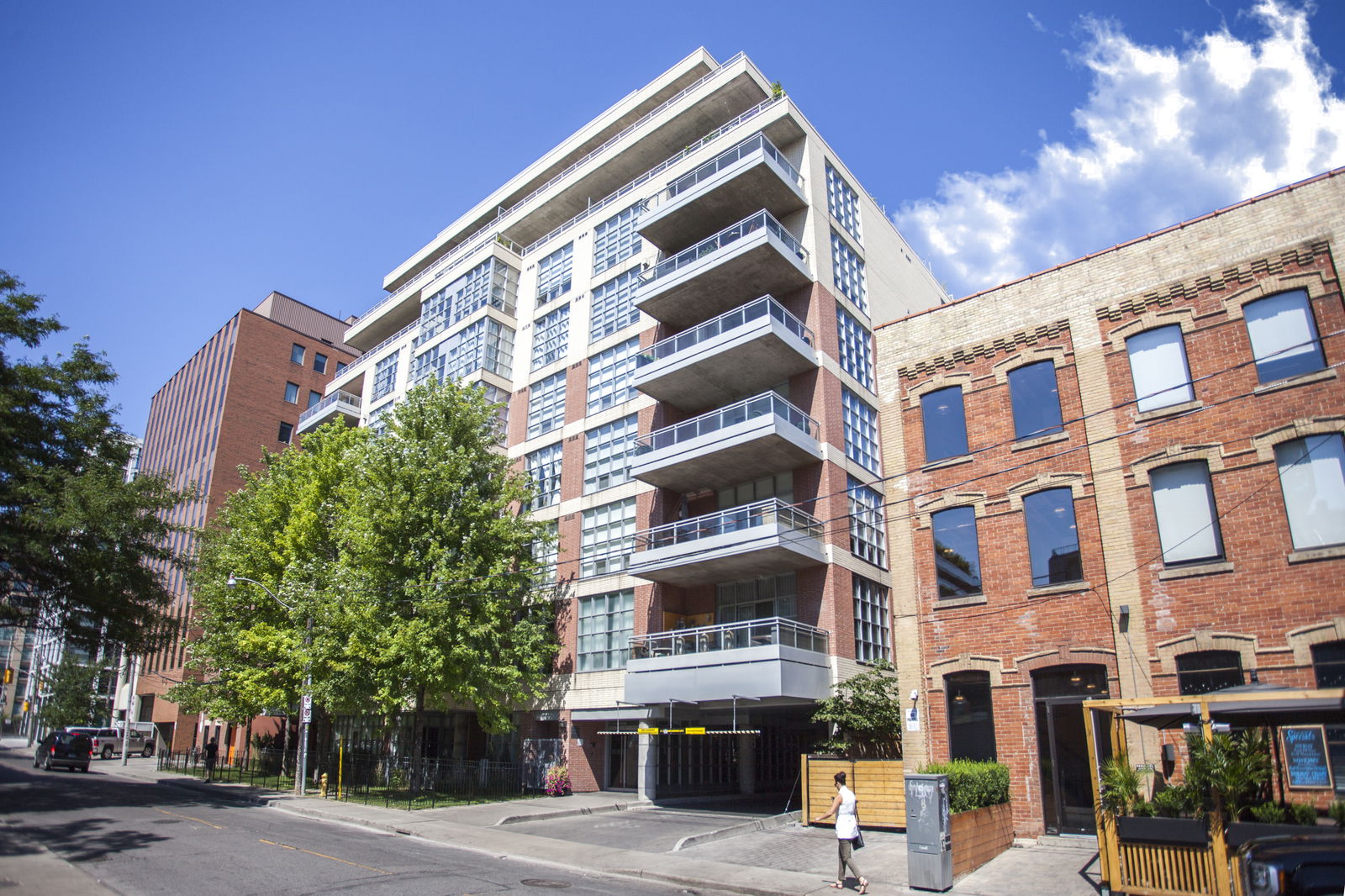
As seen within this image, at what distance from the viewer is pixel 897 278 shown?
3775cm

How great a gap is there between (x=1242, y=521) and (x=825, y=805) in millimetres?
11435

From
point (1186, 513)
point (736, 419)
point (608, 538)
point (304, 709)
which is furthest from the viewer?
point (608, 538)

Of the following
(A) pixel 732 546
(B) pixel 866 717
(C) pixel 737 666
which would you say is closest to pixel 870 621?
(B) pixel 866 717

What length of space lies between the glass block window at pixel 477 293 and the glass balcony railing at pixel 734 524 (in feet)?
54.0

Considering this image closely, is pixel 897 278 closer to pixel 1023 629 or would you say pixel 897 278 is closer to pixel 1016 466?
pixel 1016 466

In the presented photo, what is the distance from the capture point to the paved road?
12.2m

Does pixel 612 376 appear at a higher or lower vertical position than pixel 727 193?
lower

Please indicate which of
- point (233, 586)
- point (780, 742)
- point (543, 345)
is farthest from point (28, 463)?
point (780, 742)

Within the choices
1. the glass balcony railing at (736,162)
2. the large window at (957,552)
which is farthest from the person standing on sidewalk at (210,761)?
the large window at (957,552)

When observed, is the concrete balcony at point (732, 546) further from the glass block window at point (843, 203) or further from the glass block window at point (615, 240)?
the glass block window at point (843, 203)

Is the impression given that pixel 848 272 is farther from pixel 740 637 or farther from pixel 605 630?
pixel 605 630

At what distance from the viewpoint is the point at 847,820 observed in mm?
13570

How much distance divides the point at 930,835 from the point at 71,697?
78.1m

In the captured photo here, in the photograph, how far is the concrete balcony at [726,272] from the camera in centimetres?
2803
